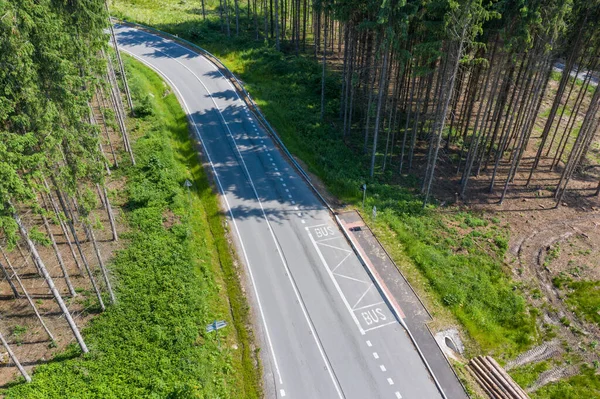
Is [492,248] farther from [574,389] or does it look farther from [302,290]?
[302,290]

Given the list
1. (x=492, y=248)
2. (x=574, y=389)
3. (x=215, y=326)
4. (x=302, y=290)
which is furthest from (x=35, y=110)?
(x=492, y=248)

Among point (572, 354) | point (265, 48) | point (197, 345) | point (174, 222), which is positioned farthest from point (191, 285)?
point (265, 48)

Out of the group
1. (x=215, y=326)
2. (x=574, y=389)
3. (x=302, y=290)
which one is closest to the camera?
(x=574, y=389)

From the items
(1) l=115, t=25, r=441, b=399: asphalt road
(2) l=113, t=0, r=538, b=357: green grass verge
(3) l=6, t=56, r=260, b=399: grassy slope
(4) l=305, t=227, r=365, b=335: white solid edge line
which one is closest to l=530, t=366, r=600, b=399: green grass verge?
(2) l=113, t=0, r=538, b=357: green grass verge

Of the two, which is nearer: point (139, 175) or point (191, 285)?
point (191, 285)

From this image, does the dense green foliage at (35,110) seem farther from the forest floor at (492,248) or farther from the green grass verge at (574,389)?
the green grass verge at (574,389)

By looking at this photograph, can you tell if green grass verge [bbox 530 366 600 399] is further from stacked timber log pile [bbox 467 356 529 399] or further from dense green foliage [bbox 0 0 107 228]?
dense green foliage [bbox 0 0 107 228]

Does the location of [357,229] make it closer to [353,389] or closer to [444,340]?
[444,340]

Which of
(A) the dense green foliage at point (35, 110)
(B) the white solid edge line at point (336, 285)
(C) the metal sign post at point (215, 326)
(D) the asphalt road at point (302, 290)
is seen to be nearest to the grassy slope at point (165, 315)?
(C) the metal sign post at point (215, 326)
